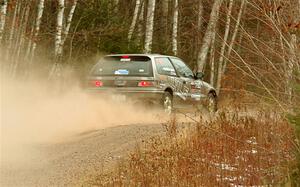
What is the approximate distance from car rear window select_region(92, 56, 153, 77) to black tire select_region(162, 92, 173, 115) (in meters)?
0.69

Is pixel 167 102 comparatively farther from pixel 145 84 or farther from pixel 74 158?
pixel 74 158

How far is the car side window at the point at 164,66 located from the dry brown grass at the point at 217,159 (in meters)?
5.92

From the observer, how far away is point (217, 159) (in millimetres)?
9461

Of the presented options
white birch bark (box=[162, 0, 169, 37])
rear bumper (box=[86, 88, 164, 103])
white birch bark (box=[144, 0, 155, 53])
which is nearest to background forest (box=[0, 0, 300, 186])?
rear bumper (box=[86, 88, 164, 103])

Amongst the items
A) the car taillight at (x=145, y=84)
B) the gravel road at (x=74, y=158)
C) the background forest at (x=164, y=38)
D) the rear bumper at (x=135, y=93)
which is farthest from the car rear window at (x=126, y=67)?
the gravel road at (x=74, y=158)

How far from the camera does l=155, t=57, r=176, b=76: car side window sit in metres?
17.1

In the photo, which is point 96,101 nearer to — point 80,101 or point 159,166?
point 80,101

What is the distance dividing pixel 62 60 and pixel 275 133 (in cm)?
1569

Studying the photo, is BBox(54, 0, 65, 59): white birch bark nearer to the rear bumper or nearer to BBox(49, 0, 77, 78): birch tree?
BBox(49, 0, 77, 78): birch tree

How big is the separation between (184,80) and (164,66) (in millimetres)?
923

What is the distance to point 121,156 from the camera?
11.4 m

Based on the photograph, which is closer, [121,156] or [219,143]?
[219,143]

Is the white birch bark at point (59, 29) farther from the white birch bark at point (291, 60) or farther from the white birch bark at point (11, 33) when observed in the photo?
the white birch bark at point (291, 60)

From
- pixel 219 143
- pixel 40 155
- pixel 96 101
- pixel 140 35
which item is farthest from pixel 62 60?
pixel 219 143
